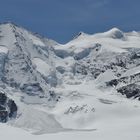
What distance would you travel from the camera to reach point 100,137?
16275 centimetres

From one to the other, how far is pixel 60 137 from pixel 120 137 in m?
17.4

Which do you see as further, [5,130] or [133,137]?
[133,137]

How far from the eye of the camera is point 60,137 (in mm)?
160500

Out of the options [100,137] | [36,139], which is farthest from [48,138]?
[100,137]

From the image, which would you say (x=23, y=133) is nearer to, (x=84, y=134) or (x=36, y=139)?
(x=36, y=139)

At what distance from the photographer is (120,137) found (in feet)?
546

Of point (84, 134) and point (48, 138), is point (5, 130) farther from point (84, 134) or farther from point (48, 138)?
→ point (84, 134)

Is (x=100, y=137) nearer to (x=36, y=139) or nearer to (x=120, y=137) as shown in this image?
(x=120, y=137)

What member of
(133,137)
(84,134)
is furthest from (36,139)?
(133,137)

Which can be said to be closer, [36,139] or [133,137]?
[36,139]

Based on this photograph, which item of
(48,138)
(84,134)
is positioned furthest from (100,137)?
(48,138)

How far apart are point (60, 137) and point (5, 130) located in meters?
15.2

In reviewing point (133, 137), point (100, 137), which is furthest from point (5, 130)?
point (133, 137)

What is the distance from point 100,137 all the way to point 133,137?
33.2 ft
